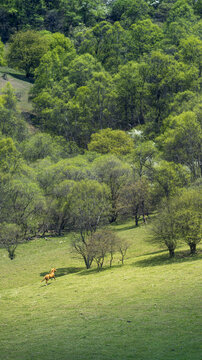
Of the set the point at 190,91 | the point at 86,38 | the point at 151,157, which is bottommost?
the point at 151,157

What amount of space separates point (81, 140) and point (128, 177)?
45323 millimetres

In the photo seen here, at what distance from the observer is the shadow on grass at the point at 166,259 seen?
5091 cm

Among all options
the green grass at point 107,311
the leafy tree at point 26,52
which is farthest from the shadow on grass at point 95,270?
the leafy tree at point 26,52

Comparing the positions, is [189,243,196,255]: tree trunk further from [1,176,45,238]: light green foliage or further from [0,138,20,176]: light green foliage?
[0,138,20,176]: light green foliage

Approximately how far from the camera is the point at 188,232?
5197cm

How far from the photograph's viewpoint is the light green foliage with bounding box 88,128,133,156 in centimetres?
10681

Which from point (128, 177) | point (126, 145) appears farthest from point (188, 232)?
point (126, 145)

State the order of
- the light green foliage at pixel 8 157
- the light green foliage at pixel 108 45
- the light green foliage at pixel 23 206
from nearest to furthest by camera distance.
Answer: the light green foliage at pixel 23 206 → the light green foliage at pixel 8 157 → the light green foliage at pixel 108 45

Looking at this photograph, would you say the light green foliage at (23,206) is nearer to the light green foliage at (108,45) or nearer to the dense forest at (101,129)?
the dense forest at (101,129)

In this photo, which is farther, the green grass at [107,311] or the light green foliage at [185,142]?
the light green foliage at [185,142]

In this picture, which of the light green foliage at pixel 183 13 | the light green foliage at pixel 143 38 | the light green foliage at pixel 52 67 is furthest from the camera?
the light green foliage at pixel 183 13

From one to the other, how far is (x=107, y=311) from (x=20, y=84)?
425ft

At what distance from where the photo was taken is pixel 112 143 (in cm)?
10831

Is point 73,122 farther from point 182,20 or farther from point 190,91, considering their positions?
point 182,20
